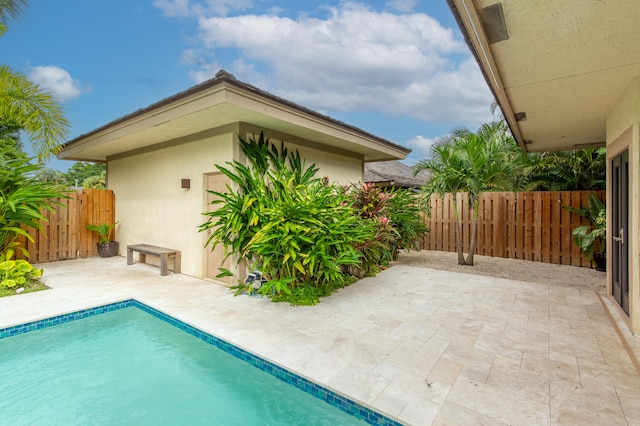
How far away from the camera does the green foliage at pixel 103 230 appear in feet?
27.8

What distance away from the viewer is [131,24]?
22.1m

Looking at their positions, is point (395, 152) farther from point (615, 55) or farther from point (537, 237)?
point (615, 55)

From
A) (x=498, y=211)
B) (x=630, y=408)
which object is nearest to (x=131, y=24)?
(x=498, y=211)

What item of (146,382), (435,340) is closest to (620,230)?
(435,340)

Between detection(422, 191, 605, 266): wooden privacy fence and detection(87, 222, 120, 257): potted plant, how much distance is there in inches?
376

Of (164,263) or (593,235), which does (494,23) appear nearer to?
(164,263)

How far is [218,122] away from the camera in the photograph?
5.43 meters

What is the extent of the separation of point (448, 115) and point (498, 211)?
3654cm

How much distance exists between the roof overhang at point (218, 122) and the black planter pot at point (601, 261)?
5.01 meters

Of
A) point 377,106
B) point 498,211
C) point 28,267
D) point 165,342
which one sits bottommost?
point 165,342

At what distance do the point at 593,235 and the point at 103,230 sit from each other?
38.1 feet

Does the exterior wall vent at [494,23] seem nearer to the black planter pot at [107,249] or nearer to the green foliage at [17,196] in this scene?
the green foliage at [17,196]

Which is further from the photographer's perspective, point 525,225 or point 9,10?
point 525,225

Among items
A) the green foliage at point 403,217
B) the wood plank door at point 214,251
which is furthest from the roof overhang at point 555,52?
the wood plank door at point 214,251
